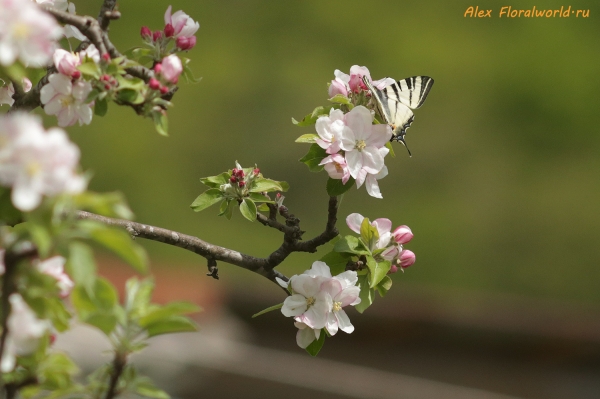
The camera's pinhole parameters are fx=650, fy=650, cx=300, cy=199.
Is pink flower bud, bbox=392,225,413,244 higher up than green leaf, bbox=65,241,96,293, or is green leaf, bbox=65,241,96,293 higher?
pink flower bud, bbox=392,225,413,244

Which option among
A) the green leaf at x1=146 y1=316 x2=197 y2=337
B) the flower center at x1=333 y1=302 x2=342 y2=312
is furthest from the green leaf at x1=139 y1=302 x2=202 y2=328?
the flower center at x1=333 y1=302 x2=342 y2=312

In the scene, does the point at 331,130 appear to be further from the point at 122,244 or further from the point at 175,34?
the point at 122,244

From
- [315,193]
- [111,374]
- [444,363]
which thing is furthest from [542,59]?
[111,374]

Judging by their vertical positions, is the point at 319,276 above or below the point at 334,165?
below

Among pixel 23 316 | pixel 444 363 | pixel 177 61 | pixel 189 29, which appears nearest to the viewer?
pixel 23 316

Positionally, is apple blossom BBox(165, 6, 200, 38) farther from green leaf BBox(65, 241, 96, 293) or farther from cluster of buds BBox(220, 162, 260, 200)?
green leaf BBox(65, 241, 96, 293)

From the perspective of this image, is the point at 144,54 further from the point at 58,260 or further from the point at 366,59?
the point at 366,59

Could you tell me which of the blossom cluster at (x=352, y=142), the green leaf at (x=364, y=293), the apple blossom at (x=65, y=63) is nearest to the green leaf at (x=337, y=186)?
the blossom cluster at (x=352, y=142)

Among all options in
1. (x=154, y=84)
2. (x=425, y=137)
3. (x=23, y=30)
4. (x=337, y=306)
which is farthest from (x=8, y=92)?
(x=425, y=137)

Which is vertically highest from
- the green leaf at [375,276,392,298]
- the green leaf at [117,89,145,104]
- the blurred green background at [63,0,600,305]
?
the blurred green background at [63,0,600,305]
